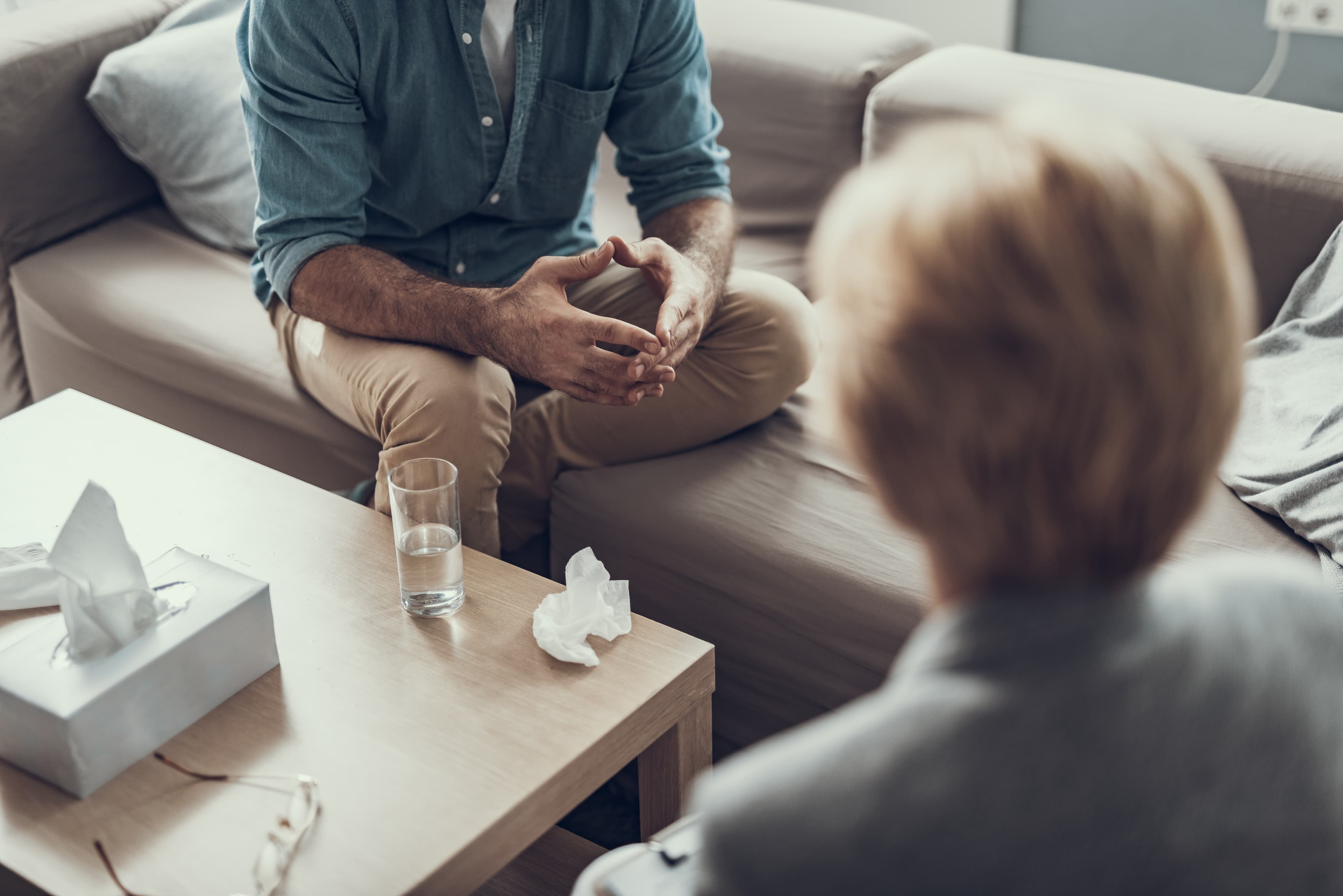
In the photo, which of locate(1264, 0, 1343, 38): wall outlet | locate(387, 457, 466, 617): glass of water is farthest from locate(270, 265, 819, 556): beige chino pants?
locate(1264, 0, 1343, 38): wall outlet

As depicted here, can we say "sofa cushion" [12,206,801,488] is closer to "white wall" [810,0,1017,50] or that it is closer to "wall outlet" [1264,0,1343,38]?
"white wall" [810,0,1017,50]

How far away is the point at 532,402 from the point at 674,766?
0.57 m

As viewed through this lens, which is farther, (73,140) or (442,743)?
(73,140)

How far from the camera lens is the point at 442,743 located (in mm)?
953

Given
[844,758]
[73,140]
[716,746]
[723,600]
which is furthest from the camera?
[73,140]

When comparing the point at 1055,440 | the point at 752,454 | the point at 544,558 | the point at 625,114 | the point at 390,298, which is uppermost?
the point at 1055,440

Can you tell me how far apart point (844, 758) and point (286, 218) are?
1170 millimetres

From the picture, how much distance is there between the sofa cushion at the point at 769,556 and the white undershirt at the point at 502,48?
1.61 ft

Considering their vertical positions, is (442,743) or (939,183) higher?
(939,183)

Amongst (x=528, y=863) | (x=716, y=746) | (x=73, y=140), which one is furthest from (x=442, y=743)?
(x=73, y=140)

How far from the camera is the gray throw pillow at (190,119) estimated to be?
186 centimetres

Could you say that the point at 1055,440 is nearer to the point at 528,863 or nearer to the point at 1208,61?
the point at 528,863

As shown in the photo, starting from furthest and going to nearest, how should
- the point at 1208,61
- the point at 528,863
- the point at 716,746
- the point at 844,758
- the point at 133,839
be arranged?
the point at 1208,61 → the point at 716,746 → the point at 528,863 → the point at 133,839 → the point at 844,758

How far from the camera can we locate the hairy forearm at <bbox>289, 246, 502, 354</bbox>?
1.40 meters
